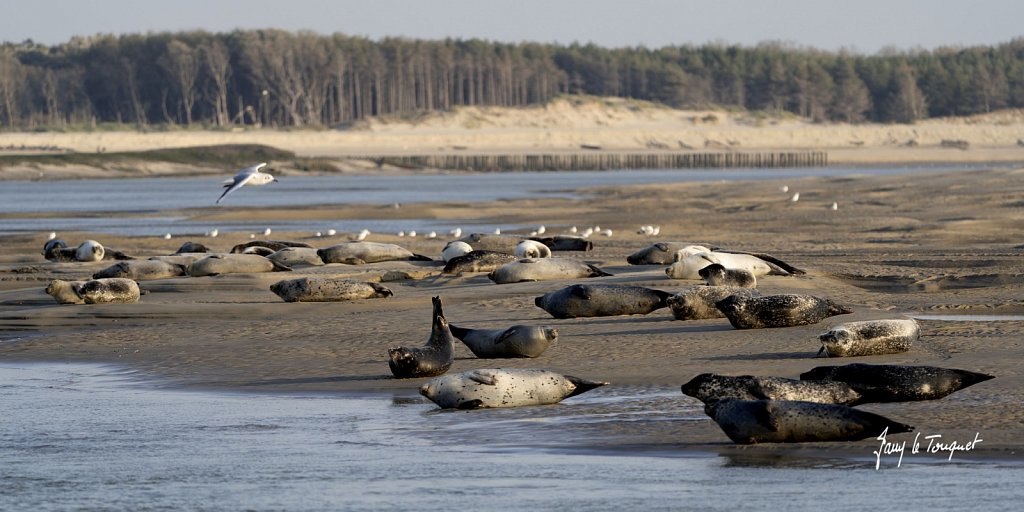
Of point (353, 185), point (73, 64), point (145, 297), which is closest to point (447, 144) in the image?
point (353, 185)

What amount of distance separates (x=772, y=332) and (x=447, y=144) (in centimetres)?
7599

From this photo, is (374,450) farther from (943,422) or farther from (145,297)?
(145,297)

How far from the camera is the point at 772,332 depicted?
417 inches

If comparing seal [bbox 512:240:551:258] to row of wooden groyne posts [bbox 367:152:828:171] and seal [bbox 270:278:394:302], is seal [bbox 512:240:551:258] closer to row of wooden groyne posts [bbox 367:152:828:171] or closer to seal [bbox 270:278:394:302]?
seal [bbox 270:278:394:302]

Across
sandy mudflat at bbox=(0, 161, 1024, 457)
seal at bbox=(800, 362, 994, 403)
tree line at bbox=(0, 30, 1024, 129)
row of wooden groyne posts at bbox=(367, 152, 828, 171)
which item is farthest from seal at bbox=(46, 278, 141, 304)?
tree line at bbox=(0, 30, 1024, 129)

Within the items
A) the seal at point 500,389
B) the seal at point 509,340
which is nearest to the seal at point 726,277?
the seal at point 509,340

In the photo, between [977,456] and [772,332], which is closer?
[977,456]

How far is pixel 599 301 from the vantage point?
1172cm

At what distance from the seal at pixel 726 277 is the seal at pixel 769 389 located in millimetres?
4671

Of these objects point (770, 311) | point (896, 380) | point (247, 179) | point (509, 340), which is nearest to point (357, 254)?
point (247, 179)

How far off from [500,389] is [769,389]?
1632mm

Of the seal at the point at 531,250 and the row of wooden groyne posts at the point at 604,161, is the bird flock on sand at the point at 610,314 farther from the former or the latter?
the row of wooden groyne posts at the point at 604,161

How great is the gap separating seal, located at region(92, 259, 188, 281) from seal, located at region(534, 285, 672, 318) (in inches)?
227

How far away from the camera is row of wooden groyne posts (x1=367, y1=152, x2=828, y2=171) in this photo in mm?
71312
